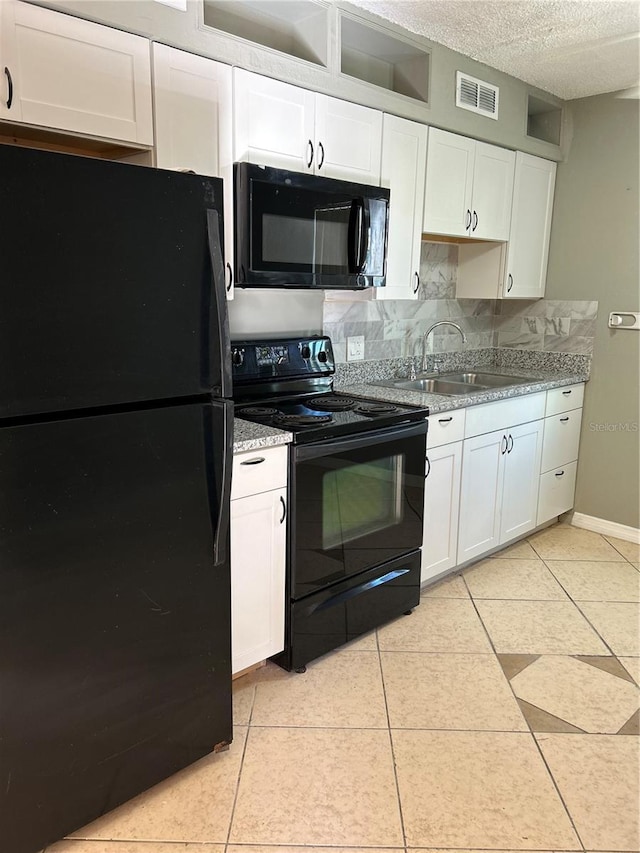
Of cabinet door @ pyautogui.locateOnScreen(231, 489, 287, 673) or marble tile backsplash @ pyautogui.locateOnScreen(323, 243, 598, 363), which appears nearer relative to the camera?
cabinet door @ pyautogui.locateOnScreen(231, 489, 287, 673)

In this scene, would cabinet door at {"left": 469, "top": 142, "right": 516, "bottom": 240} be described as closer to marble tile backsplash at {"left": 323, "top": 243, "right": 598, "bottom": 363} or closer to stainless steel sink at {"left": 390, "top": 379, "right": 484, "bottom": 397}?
marble tile backsplash at {"left": 323, "top": 243, "right": 598, "bottom": 363}

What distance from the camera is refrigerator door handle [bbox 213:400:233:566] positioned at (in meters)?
1.79

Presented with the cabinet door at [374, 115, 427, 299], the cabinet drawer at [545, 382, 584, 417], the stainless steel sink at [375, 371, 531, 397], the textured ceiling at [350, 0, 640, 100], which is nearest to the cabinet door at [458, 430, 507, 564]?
the stainless steel sink at [375, 371, 531, 397]

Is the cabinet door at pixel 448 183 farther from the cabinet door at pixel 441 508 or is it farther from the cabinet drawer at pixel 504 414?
the cabinet door at pixel 441 508

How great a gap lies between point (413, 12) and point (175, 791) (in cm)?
292

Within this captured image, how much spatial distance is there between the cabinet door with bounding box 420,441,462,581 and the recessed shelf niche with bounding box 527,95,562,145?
6.91 feet

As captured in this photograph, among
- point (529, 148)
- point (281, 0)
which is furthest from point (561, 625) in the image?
point (281, 0)

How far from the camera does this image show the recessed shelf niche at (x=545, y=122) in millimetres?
3784

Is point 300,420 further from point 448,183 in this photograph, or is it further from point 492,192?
point 492,192

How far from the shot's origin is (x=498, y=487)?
11.1 feet

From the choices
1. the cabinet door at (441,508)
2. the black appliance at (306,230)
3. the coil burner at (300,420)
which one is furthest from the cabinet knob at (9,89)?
the cabinet door at (441,508)

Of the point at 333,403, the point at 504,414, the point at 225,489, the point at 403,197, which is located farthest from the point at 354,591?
the point at 403,197

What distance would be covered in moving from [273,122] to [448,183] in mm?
1114

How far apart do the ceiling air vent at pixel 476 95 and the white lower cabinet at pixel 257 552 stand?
2.03 meters
